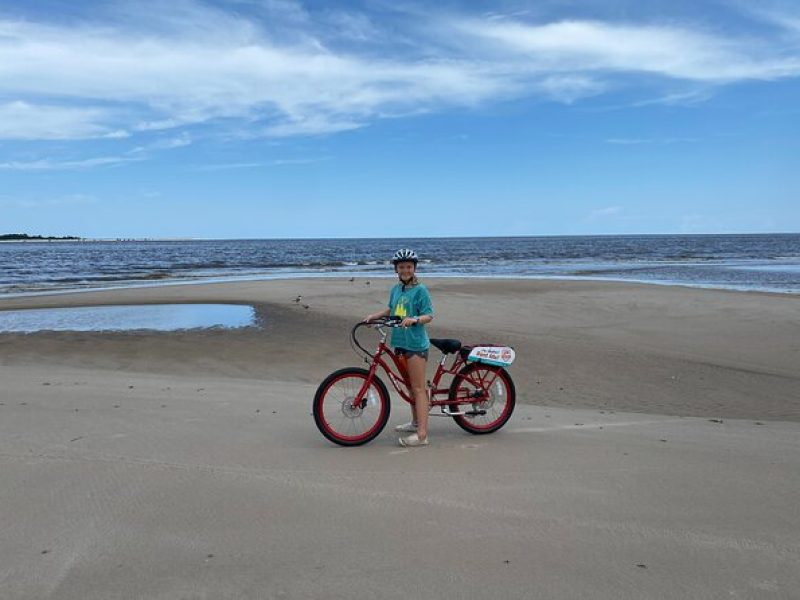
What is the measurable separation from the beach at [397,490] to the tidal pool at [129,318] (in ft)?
16.5

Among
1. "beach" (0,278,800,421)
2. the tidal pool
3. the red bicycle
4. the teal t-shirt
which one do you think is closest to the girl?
the teal t-shirt

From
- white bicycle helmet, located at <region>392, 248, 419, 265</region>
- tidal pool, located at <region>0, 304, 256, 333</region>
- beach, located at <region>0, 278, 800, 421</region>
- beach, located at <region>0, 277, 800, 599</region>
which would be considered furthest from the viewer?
tidal pool, located at <region>0, 304, 256, 333</region>

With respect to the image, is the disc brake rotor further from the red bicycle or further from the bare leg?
the bare leg

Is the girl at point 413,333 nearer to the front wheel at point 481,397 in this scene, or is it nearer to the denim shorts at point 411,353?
the denim shorts at point 411,353

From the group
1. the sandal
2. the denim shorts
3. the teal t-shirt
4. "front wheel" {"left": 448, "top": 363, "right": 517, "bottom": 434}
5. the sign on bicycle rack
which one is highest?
the teal t-shirt

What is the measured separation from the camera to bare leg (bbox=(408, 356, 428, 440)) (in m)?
6.18

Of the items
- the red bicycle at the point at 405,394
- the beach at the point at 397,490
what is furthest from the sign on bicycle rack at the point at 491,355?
the beach at the point at 397,490

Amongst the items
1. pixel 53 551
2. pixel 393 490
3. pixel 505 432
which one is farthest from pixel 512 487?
pixel 53 551

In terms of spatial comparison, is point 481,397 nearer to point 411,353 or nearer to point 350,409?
point 411,353

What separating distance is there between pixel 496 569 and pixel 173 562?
175 cm

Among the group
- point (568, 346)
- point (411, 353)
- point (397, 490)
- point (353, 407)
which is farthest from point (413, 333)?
point (568, 346)

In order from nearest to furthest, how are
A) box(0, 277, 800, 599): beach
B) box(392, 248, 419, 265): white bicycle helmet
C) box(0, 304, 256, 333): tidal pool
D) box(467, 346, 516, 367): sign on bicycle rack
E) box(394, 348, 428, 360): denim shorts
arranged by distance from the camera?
1. box(0, 277, 800, 599): beach
2. box(392, 248, 419, 265): white bicycle helmet
3. box(394, 348, 428, 360): denim shorts
4. box(467, 346, 516, 367): sign on bicycle rack
5. box(0, 304, 256, 333): tidal pool

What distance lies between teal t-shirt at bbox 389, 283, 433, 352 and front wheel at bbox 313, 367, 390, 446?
45 cm

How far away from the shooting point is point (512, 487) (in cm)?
493
